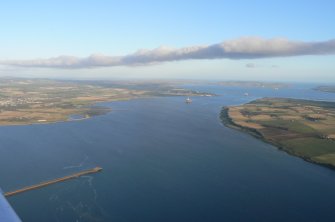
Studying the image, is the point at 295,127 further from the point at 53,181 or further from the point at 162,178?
the point at 53,181

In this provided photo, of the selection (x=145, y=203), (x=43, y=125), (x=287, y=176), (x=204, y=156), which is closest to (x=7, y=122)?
(x=43, y=125)

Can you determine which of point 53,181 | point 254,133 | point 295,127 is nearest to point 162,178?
point 53,181

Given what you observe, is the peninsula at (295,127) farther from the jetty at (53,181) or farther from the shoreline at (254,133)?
the jetty at (53,181)

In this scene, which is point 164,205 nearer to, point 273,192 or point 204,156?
point 273,192

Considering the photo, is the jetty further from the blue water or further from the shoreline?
the shoreline

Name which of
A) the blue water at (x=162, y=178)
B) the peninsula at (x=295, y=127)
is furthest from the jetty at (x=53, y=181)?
the peninsula at (x=295, y=127)

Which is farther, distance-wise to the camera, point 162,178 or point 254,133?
point 254,133

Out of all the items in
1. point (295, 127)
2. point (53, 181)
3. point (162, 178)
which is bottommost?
point (162, 178)
